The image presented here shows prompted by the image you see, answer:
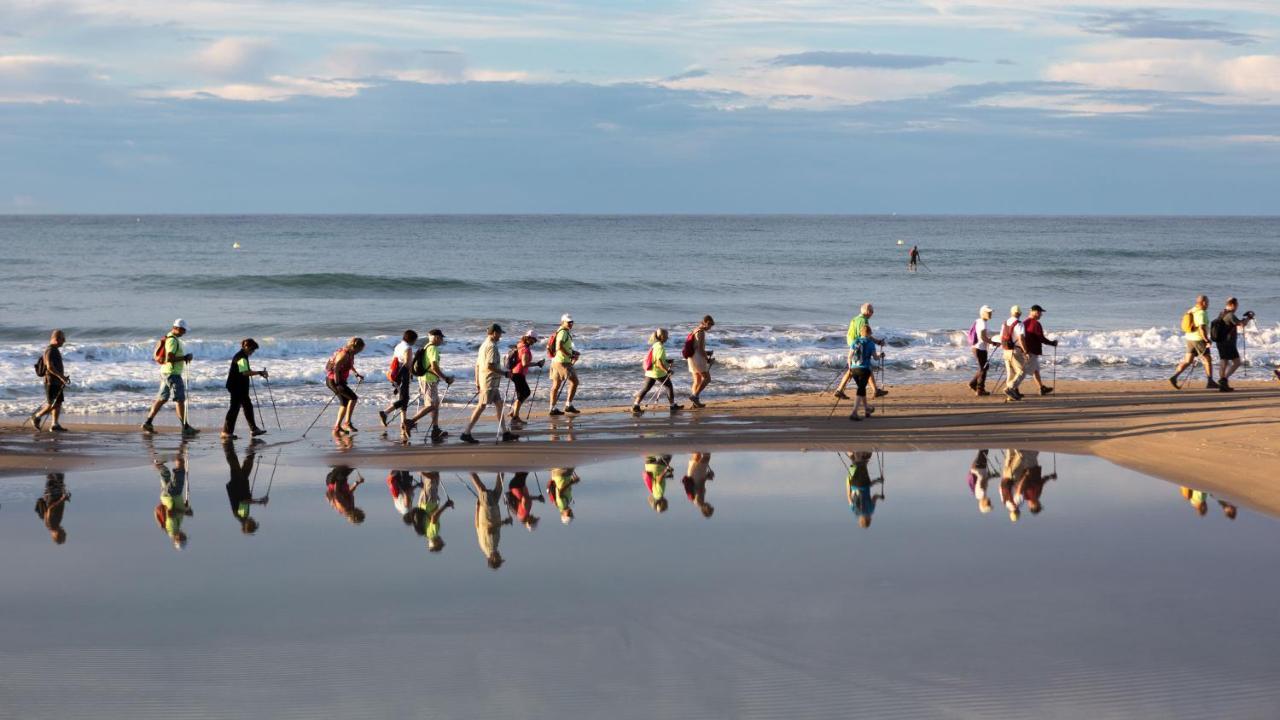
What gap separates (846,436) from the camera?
17047 mm

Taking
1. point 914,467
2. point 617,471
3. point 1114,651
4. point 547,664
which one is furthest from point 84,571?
point 914,467

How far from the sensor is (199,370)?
24641mm

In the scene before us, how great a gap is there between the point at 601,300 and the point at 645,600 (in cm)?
3685

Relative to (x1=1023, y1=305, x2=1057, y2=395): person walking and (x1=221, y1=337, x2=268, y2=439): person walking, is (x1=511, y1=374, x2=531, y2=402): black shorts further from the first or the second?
(x1=1023, y1=305, x2=1057, y2=395): person walking

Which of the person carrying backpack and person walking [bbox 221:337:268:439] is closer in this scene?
person walking [bbox 221:337:268:439]

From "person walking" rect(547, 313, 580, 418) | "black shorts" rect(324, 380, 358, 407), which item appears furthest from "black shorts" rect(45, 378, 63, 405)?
"person walking" rect(547, 313, 580, 418)

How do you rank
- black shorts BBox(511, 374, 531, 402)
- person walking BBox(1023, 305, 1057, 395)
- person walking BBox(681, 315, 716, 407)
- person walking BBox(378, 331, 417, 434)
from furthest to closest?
1. person walking BBox(1023, 305, 1057, 395)
2. person walking BBox(681, 315, 716, 407)
3. black shorts BBox(511, 374, 531, 402)
4. person walking BBox(378, 331, 417, 434)

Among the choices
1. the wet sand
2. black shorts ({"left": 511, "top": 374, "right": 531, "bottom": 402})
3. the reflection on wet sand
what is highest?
black shorts ({"left": 511, "top": 374, "right": 531, "bottom": 402})

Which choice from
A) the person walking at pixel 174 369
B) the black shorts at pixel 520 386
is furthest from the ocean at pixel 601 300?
the black shorts at pixel 520 386

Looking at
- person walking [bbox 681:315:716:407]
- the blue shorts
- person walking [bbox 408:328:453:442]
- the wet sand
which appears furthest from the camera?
person walking [bbox 681:315:716:407]

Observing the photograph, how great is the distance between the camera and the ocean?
1017 inches

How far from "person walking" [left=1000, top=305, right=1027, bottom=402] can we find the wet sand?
0.33 meters

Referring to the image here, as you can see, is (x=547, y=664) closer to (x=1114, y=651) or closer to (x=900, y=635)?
(x=900, y=635)

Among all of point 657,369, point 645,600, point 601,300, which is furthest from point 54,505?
point 601,300
